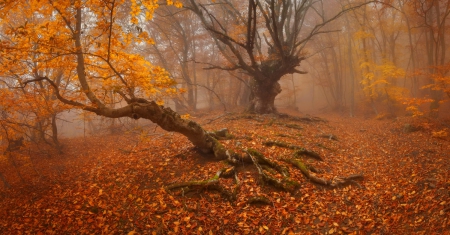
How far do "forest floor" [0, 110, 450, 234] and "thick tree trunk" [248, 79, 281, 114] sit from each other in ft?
23.1

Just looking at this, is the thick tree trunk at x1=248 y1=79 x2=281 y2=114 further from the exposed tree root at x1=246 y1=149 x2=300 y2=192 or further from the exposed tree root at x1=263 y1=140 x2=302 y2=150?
the exposed tree root at x1=246 y1=149 x2=300 y2=192

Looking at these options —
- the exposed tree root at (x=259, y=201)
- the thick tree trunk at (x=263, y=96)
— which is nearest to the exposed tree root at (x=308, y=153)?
the exposed tree root at (x=259, y=201)

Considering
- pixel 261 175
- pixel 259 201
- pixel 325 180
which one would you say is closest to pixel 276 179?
pixel 261 175

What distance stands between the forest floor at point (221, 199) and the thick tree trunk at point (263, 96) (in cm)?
705

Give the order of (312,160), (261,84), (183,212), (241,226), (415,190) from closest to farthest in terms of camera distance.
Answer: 1. (241,226)
2. (183,212)
3. (415,190)
4. (312,160)
5. (261,84)

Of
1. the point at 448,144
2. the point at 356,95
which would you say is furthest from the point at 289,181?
the point at 356,95

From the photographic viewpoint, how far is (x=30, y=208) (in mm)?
5586

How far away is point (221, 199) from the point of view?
5699 millimetres

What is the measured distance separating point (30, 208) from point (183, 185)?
366 cm

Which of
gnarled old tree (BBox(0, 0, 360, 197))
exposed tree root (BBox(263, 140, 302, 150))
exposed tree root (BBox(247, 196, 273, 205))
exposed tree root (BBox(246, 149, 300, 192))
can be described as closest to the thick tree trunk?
exposed tree root (BBox(263, 140, 302, 150))

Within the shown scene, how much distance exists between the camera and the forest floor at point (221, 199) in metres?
4.89

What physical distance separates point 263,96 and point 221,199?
10573 millimetres

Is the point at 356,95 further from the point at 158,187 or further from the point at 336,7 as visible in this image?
the point at 158,187

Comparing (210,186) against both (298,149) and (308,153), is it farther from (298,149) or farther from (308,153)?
(308,153)
